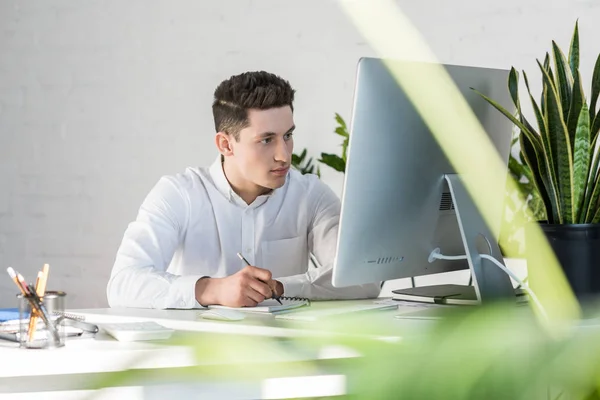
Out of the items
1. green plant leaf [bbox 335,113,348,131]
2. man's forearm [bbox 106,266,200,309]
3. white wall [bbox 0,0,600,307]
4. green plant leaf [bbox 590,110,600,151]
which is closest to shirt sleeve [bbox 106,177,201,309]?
man's forearm [bbox 106,266,200,309]

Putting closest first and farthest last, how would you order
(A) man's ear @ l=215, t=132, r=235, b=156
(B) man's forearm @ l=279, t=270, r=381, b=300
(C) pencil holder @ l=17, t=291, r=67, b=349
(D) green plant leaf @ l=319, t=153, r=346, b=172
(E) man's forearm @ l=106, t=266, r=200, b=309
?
(C) pencil holder @ l=17, t=291, r=67, b=349
(E) man's forearm @ l=106, t=266, r=200, b=309
(B) man's forearm @ l=279, t=270, r=381, b=300
(A) man's ear @ l=215, t=132, r=235, b=156
(D) green plant leaf @ l=319, t=153, r=346, b=172

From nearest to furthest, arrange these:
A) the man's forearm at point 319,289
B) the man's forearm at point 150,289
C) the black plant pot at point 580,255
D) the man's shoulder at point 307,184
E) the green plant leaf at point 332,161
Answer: the black plant pot at point 580,255
the man's forearm at point 150,289
the man's forearm at point 319,289
the man's shoulder at point 307,184
the green plant leaf at point 332,161

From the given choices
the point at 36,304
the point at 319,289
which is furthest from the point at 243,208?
the point at 36,304

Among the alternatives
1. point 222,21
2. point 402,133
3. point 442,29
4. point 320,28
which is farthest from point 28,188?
point 402,133

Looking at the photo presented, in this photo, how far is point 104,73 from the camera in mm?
3551

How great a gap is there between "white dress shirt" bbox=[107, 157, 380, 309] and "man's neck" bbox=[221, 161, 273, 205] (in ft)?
0.06

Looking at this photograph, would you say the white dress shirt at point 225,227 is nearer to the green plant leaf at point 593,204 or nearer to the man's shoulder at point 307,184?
the man's shoulder at point 307,184

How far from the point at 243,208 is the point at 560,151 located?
0.98 meters

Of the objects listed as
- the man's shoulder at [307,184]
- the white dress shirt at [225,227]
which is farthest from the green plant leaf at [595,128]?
the man's shoulder at [307,184]

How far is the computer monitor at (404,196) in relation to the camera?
1268 mm

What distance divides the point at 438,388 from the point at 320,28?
3.12m

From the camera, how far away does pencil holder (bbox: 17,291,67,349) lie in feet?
3.49

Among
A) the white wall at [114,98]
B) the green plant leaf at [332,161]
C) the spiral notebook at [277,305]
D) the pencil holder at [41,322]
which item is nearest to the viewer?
the pencil holder at [41,322]

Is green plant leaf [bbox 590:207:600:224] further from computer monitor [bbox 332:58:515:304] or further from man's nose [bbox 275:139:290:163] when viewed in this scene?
man's nose [bbox 275:139:290:163]
